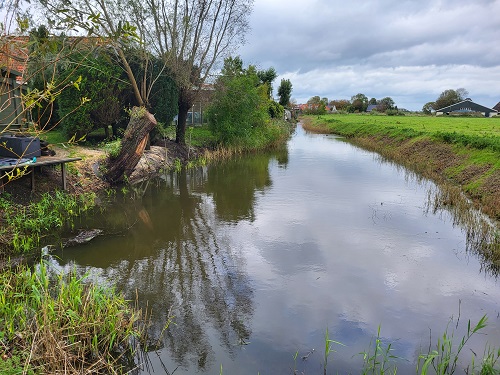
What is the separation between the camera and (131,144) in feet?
42.9

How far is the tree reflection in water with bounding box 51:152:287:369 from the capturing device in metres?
5.13

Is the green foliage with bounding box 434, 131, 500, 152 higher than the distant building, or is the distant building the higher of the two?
the distant building

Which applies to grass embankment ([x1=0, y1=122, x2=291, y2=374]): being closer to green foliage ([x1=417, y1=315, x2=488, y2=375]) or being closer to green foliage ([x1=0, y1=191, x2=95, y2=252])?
green foliage ([x1=0, y1=191, x2=95, y2=252])

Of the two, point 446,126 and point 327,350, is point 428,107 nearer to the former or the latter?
point 446,126

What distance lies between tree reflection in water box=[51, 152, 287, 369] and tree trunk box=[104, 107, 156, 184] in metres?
1.32

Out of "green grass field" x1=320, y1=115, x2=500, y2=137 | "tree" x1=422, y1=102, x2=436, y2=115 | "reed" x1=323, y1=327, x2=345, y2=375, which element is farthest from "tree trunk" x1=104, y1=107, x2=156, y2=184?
"tree" x1=422, y1=102, x2=436, y2=115

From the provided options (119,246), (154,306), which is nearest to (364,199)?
(119,246)

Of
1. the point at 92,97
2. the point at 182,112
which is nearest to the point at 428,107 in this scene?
the point at 182,112

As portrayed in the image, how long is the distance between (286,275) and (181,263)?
6.47 ft

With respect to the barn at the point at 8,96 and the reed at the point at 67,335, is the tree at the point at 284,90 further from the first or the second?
the reed at the point at 67,335

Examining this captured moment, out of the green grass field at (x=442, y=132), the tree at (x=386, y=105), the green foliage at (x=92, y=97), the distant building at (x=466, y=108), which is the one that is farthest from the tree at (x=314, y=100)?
the green foliage at (x=92, y=97)

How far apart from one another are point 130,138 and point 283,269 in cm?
811

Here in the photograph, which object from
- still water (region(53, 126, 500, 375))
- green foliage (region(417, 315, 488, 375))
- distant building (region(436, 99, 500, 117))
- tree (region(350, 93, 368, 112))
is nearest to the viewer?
green foliage (region(417, 315, 488, 375))

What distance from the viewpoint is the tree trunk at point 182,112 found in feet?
68.5
